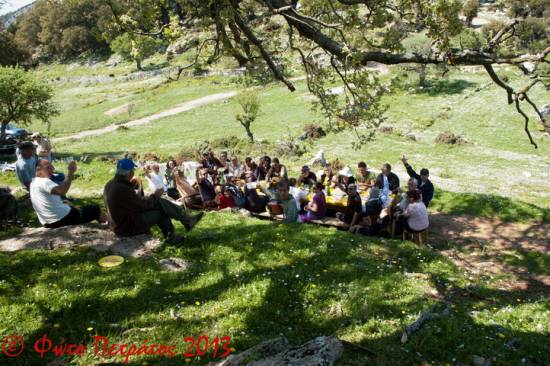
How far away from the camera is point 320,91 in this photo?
10805mm

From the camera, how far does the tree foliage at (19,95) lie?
28.1m

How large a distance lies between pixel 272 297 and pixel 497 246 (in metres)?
7.23

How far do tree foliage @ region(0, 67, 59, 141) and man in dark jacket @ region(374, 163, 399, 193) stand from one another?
2575 cm

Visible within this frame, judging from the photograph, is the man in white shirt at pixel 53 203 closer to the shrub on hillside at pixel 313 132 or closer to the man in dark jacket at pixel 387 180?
the man in dark jacket at pixel 387 180

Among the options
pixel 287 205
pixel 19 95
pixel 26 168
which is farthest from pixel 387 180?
pixel 19 95

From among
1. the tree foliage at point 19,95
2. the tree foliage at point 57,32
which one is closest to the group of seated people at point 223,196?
the tree foliage at point 19,95

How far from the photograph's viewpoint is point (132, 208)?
7.45m

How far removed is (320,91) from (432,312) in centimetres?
645

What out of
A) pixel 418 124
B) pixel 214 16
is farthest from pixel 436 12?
pixel 418 124

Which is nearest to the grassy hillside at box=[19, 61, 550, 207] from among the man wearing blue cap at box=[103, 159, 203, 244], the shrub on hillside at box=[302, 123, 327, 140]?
the shrub on hillside at box=[302, 123, 327, 140]

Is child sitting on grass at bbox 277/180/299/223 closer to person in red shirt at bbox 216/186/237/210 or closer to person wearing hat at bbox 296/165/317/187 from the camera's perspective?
person in red shirt at bbox 216/186/237/210

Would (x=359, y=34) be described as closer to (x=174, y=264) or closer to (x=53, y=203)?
(x=174, y=264)

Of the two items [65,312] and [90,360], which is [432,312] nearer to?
[90,360]

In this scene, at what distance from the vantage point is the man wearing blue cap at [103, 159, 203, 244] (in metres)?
7.30
